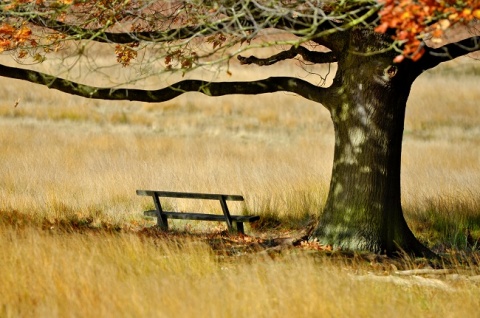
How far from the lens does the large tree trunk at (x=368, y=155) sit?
10992mm

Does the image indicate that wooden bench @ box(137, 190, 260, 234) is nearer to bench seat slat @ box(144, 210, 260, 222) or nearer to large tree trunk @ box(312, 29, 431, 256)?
bench seat slat @ box(144, 210, 260, 222)

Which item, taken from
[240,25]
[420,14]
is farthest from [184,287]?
[420,14]

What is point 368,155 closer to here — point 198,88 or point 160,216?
point 198,88

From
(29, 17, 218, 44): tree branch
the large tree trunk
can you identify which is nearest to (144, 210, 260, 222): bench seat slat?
the large tree trunk

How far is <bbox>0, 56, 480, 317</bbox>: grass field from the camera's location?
24.3 ft

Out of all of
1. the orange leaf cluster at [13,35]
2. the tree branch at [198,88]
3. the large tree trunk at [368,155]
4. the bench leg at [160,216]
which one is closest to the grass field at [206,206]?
the bench leg at [160,216]

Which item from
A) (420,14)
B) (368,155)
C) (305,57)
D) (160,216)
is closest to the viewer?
(420,14)

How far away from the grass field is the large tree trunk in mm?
626

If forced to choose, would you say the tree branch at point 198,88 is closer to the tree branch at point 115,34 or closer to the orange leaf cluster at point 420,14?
the tree branch at point 115,34

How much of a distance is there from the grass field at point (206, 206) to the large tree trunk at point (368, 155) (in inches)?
24.6

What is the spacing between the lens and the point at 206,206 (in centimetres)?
1468

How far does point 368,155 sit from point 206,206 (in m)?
4.22

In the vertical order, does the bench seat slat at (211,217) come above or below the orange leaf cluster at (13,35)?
below

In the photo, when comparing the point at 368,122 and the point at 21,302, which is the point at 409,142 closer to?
the point at 368,122
